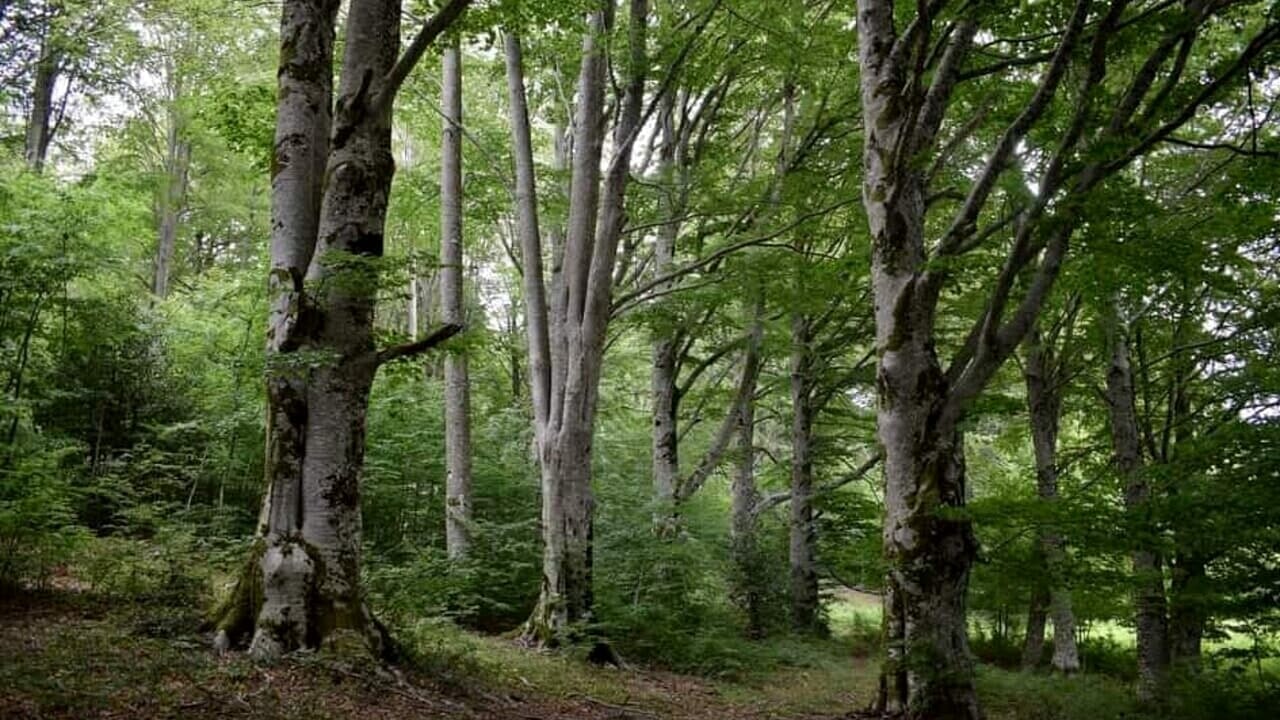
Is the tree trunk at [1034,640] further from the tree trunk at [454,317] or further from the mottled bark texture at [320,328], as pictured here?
the mottled bark texture at [320,328]

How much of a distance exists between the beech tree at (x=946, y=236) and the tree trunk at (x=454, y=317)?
19.4ft

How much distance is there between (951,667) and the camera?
18.9ft

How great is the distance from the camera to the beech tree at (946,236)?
5430 millimetres

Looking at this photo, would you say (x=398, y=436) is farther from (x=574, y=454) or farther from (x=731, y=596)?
(x=731, y=596)

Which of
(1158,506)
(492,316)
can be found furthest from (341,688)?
(492,316)

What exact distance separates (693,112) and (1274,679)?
1105cm

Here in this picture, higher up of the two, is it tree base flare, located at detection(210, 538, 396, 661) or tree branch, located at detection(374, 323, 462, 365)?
tree branch, located at detection(374, 323, 462, 365)

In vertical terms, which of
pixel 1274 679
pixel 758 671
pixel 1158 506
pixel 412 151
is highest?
pixel 412 151

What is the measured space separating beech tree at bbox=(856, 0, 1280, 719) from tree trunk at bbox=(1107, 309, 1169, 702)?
3837 mm

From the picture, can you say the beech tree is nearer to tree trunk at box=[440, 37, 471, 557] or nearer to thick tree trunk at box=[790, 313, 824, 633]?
tree trunk at box=[440, 37, 471, 557]

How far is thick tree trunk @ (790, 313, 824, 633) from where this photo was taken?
48.1 feet

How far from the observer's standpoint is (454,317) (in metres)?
10.7

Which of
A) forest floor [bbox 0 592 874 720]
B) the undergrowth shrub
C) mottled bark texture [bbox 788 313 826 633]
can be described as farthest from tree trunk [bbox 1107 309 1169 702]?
the undergrowth shrub

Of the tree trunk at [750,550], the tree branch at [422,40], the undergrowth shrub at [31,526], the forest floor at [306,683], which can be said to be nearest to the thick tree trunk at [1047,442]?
the forest floor at [306,683]
